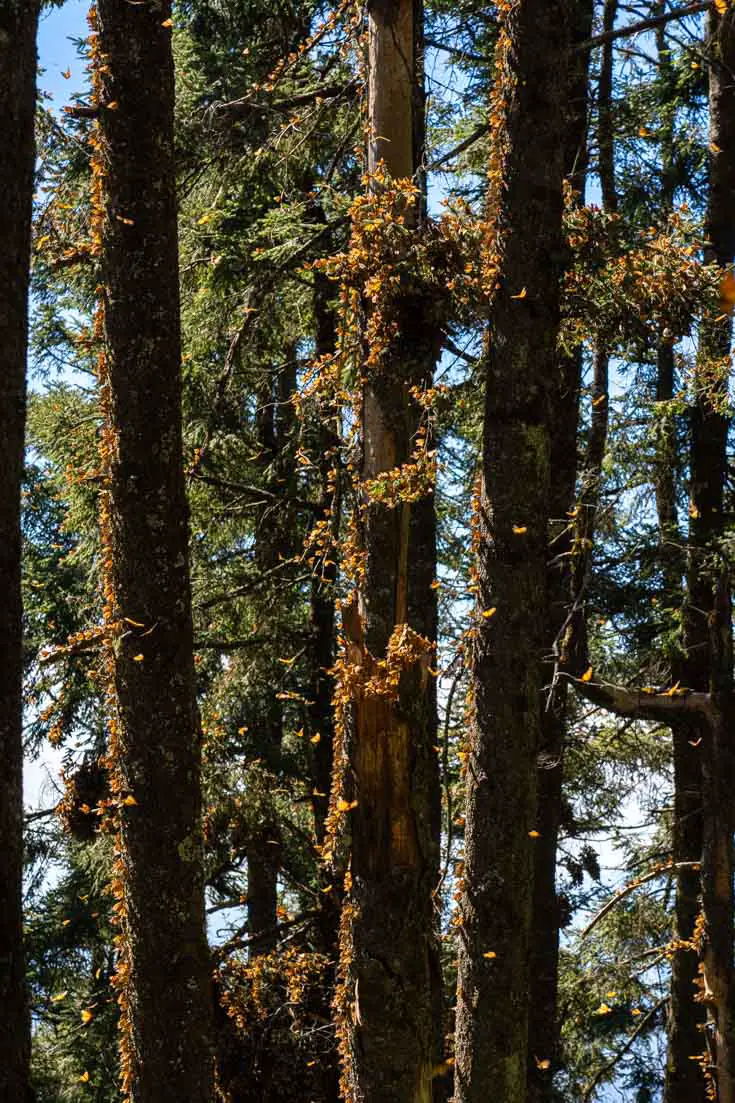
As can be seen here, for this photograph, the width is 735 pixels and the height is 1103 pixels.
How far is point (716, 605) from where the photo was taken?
32.0ft

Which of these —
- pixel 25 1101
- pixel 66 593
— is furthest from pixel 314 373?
pixel 66 593

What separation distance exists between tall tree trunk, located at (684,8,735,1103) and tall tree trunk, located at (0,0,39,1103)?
16.0 ft

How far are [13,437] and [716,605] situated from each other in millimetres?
6081

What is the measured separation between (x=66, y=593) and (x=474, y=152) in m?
7.77

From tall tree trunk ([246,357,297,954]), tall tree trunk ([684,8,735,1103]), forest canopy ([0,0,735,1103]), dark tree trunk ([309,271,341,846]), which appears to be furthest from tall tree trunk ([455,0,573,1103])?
dark tree trunk ([309,271,341,846])

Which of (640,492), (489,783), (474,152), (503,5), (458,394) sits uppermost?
(474,152)

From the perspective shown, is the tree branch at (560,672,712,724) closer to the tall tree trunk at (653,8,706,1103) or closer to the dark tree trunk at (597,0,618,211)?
the tall tree trunk at (653,8,706,1103)

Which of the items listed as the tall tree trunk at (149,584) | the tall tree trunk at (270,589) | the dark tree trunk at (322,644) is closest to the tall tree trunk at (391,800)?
the tall tree trunk at (149,584)

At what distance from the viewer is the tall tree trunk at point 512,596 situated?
629 cm

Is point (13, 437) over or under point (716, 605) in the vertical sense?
under

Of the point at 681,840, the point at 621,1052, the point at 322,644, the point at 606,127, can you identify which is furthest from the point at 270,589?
the point at 621,1052

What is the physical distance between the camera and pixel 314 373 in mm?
6797

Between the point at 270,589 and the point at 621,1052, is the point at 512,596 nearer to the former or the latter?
the point at 270,589

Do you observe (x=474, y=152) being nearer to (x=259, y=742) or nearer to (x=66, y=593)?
(x=259, y=742)
